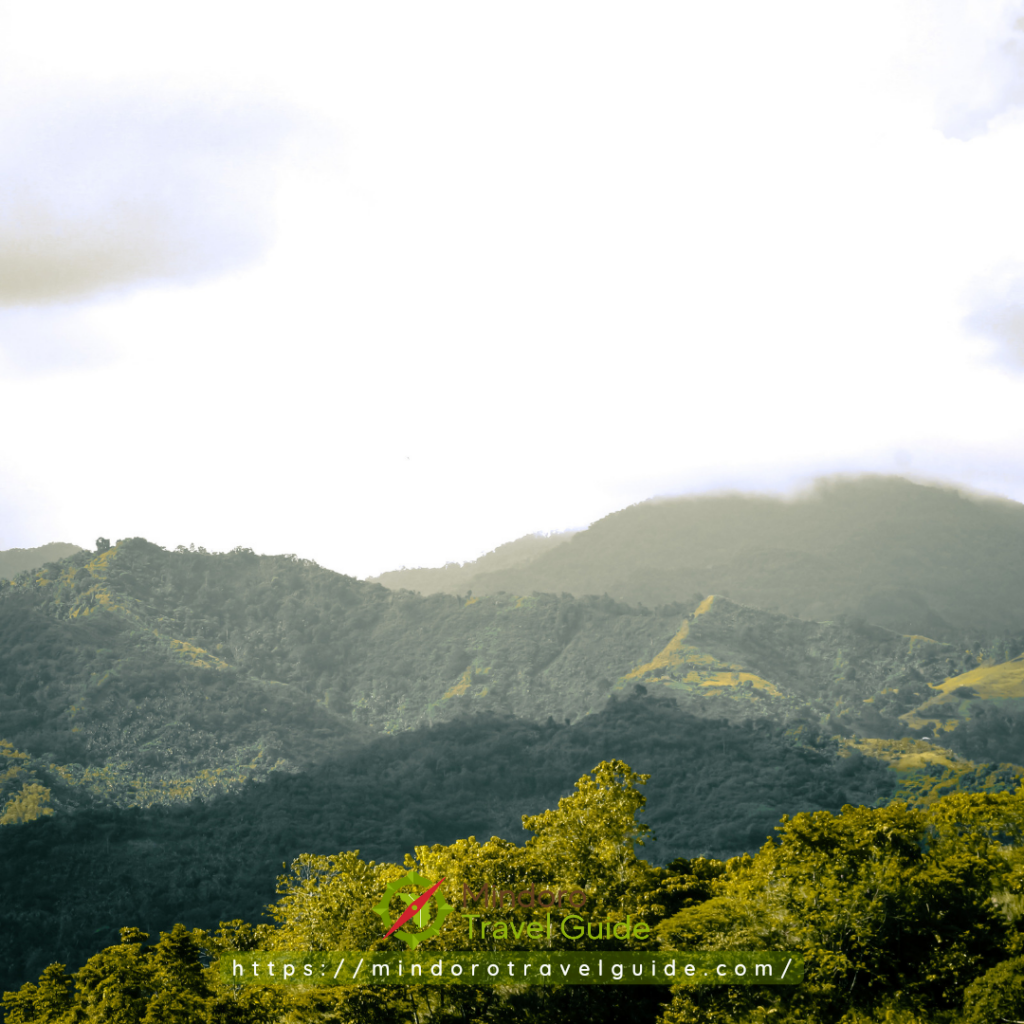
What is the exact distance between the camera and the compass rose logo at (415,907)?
42312 millimetres

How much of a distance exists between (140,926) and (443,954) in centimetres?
11876

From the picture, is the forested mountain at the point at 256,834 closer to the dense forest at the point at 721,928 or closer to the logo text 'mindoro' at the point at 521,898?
the dense forest at the point at 721,928

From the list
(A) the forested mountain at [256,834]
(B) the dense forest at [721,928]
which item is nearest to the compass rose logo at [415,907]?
(B) the dense forest at [721,928]

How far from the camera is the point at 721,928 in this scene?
41.9 metres

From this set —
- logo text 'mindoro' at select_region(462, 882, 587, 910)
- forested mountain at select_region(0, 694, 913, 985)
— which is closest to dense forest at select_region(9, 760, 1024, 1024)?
logo text 'mindoro' at select_region(462, 882, 587, 910)

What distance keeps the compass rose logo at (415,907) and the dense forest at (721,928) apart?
1.39ft

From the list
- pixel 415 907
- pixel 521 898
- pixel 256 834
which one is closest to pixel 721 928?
pixel 521 898

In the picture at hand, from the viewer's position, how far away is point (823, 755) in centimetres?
19550

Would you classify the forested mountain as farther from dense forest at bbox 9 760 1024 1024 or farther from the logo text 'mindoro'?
the logo text 'mindoro'

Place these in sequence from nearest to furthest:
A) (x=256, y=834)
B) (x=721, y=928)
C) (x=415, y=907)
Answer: (x=721, y=928), (x=415, y=907), (x=256, y=834)

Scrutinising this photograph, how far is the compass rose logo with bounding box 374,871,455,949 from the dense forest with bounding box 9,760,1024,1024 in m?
0.42

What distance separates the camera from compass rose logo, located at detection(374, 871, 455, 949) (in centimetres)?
4231

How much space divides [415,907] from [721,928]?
12.7 meters

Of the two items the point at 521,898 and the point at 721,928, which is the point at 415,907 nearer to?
the point at 521,898
